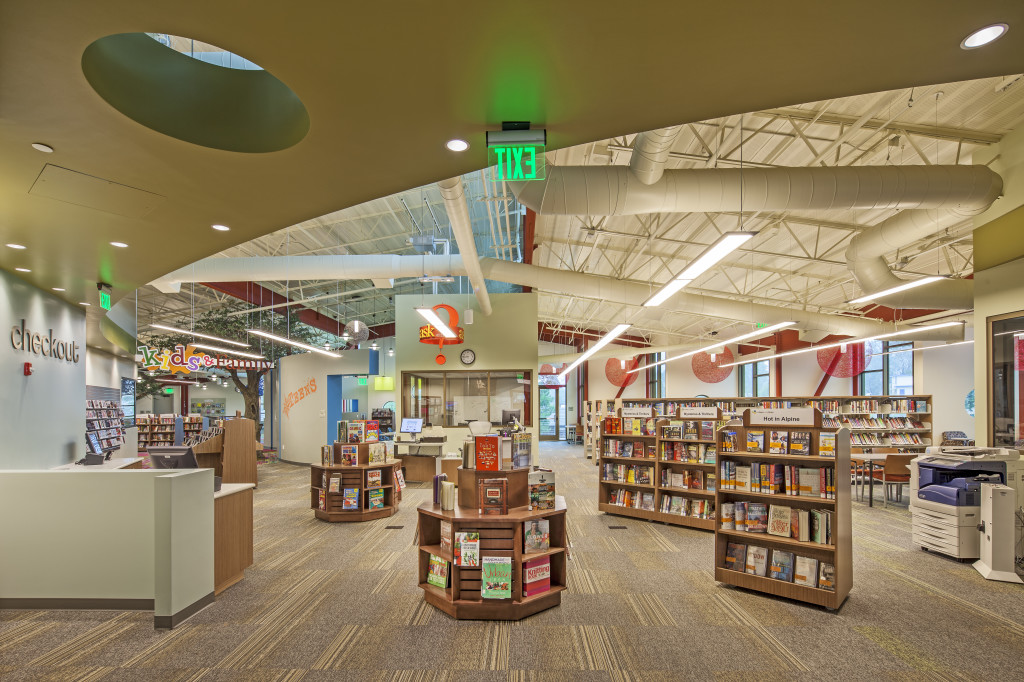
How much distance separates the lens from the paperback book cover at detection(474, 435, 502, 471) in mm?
4969

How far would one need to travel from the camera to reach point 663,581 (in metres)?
5.62

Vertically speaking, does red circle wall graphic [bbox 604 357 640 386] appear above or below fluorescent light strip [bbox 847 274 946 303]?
below

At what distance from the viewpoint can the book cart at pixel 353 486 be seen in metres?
8.56

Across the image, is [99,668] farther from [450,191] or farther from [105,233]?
[450,191]

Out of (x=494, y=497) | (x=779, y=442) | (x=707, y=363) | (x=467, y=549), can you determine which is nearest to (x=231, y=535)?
(x=467, y=549)

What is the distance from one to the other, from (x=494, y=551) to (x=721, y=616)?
1996 mm

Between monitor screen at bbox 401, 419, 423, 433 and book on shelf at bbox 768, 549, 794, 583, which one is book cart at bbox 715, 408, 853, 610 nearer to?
book on shelf at bbox 768, 549, 794, 583

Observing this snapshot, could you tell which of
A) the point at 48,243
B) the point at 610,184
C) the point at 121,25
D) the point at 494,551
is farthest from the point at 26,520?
the point at 610,184

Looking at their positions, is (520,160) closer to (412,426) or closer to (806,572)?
(806,572)

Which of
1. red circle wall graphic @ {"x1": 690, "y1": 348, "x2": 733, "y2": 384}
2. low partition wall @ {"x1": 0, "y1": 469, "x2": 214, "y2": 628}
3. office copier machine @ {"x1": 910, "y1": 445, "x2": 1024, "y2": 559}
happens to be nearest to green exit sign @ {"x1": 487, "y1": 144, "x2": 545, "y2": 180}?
low partition wall @ {"x1": 0, "y1": 469, "x2": 214, "y2": 628}

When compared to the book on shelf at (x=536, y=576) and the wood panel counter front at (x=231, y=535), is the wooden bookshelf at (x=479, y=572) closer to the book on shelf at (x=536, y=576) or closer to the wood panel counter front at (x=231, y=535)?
the book on shelf at (x=536, y=576)

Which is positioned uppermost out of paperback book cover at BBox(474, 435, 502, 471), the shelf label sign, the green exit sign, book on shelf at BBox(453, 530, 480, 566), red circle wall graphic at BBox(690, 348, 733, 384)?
the green exit sign

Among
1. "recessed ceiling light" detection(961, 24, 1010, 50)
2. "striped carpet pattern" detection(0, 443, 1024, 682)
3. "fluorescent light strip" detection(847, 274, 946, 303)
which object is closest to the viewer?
"recessed ceiling light" detection(961, 24, 1010, 50)

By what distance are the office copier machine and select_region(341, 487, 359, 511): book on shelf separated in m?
7.58
